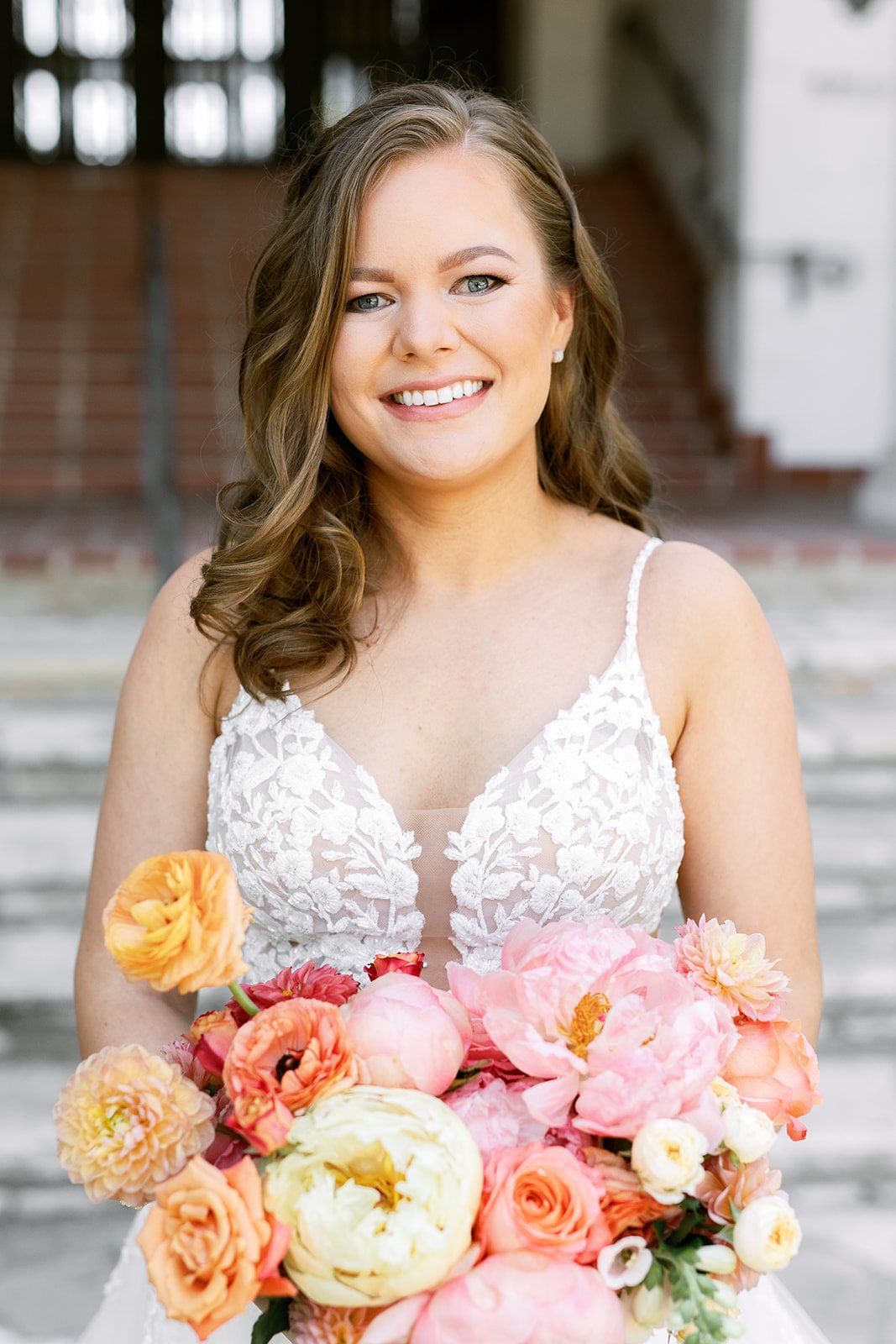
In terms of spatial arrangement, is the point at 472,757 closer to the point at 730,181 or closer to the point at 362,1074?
the point at 362,1074

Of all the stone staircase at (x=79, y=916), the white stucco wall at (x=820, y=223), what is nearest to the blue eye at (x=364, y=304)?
the stone staircase at (x=79, y=916)

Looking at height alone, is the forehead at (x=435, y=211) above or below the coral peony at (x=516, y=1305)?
above

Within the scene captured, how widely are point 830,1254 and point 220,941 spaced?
2.55m

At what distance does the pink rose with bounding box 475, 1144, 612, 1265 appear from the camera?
40.8 inches

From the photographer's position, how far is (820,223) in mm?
7371

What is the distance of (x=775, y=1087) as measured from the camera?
1214mm

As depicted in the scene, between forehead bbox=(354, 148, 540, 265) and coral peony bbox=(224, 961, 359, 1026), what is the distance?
0.84 m

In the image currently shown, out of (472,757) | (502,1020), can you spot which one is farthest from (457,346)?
(502,1020)

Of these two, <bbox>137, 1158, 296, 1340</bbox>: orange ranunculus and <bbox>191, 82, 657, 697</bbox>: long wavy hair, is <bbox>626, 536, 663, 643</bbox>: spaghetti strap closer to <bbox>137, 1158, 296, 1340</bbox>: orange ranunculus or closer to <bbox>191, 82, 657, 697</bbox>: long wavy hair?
<bbox>191, 82, 657, 697</bbox>: long wavy hair

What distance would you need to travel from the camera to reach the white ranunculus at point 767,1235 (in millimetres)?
1040

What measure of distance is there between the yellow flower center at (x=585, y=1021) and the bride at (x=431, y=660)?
0.59m

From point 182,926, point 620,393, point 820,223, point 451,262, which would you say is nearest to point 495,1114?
point 182,926

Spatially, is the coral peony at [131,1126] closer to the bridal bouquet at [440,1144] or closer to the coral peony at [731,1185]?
the bridal bouquet at [440,1144]

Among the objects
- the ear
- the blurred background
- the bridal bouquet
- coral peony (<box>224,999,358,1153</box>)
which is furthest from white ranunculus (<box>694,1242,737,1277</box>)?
the blurred background
